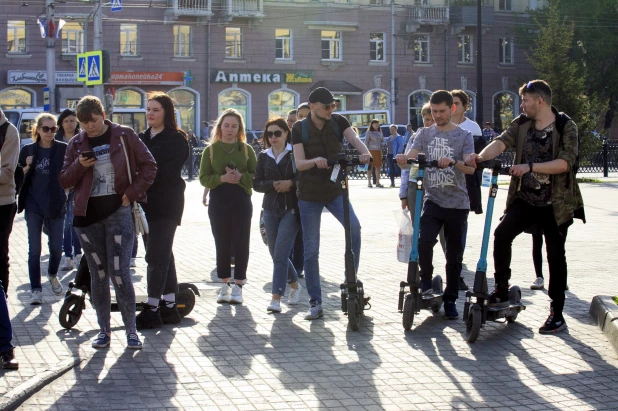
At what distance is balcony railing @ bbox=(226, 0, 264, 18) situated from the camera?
1868 inches

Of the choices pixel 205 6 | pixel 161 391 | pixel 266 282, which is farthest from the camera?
pixel 205 6

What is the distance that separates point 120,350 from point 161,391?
3.83ft

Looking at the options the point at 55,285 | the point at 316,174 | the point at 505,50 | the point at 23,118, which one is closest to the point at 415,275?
the point at 316,174

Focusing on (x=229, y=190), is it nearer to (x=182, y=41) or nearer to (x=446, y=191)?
(x=446, y=191)

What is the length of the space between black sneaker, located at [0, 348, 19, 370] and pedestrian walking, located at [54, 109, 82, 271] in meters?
4.41

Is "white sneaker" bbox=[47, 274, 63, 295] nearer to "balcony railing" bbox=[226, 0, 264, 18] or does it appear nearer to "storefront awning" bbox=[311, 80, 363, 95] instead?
"balcony railing" bbox=[226, 0, 264, 18]

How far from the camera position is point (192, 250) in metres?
12.9

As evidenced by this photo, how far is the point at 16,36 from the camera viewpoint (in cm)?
4434

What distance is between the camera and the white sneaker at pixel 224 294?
8.84 meters

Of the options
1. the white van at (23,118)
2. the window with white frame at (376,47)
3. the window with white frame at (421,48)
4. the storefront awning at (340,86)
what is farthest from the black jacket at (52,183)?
the window with white frame at (421,48)

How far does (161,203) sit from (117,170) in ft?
2.91

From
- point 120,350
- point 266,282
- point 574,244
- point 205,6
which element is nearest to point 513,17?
point 205,6

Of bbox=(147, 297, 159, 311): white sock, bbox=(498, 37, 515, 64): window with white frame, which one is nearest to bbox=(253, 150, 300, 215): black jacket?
bbox=(147, 297, 159, 311): white sock

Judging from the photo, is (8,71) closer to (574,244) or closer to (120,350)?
Answer: (574,244)
